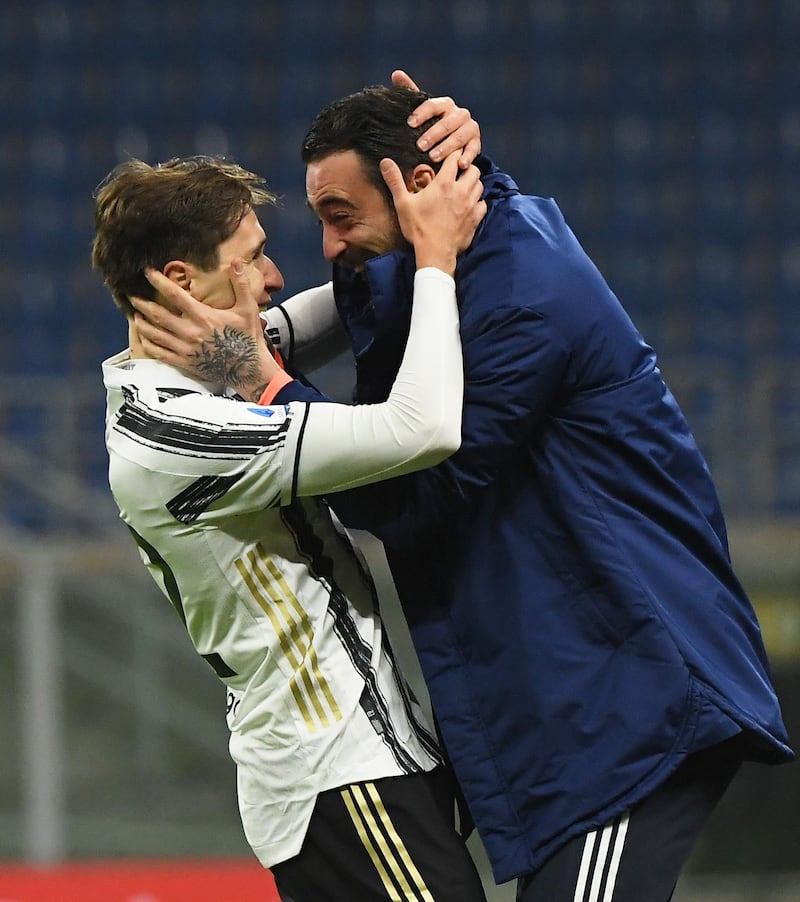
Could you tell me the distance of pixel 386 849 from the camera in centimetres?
191

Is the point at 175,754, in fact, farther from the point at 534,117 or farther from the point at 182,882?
the point at 534,117

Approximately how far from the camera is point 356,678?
6.39 feet

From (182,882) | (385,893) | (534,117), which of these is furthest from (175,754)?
(534,117)

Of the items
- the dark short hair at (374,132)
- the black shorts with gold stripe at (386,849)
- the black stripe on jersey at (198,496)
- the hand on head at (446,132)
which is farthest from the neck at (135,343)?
the black shorts with gold stripe at (386,849)

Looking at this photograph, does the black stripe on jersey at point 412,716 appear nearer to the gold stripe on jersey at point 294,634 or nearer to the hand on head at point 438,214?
the gold stripe on jersey at point 294,634

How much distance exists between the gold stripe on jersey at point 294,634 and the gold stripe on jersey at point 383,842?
106mm

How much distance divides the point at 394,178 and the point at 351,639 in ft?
2.04

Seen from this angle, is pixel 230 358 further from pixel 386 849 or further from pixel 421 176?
pixel 386 849

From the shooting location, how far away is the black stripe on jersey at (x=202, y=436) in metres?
1.85

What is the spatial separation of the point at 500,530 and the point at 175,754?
346 centimetres

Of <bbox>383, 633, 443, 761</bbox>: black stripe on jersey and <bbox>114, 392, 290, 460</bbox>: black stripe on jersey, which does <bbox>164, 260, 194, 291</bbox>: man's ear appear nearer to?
<bbox>114, 392, 290, 460</bbox>: black stripe on jersey

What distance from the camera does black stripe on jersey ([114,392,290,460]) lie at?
6.08 feet

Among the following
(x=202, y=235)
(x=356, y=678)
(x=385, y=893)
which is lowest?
(x=385, y=893)

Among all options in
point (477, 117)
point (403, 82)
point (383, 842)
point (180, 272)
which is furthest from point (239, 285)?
point (477, 117)
